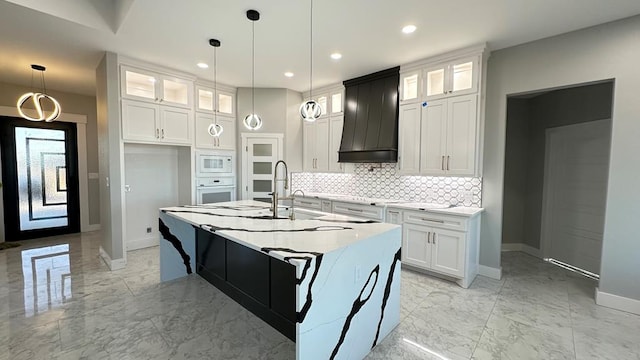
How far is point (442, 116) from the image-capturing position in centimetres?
370

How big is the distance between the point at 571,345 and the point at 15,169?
27.1 ft

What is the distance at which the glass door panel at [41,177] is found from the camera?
17.0ft

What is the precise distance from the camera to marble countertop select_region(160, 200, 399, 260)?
181cm

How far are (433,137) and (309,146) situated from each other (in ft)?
7.93

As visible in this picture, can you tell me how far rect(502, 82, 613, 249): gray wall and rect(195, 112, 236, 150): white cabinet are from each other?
4.89 m

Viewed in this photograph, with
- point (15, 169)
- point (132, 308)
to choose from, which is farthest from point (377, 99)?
point (15, 169)

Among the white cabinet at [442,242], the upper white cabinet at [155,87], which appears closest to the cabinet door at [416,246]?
the white cabinet at [442,242]

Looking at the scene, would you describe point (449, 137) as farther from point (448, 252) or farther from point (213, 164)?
point (213, 164)

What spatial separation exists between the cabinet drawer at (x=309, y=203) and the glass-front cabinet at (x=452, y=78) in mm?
2390

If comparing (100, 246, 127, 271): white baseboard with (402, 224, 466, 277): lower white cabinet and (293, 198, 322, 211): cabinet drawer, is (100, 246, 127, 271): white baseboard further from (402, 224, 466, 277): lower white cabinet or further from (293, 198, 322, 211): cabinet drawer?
(402, 224, 466, 277): lower white cabinet

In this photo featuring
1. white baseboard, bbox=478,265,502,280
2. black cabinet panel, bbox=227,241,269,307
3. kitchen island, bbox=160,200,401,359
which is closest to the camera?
kitchen island, bbox=160,200,401,359

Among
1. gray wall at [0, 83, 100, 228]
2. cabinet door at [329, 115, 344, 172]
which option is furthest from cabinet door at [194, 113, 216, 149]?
gray wall at [0, 83, 100, 228]

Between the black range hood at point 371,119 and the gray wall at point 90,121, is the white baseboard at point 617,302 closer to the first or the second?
the black range hood at point 371,119

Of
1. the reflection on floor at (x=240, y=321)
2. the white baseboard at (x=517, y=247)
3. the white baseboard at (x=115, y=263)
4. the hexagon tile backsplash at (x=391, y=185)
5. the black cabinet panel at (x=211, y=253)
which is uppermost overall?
the hexagon tile backsplash at (x=391, y=185)
